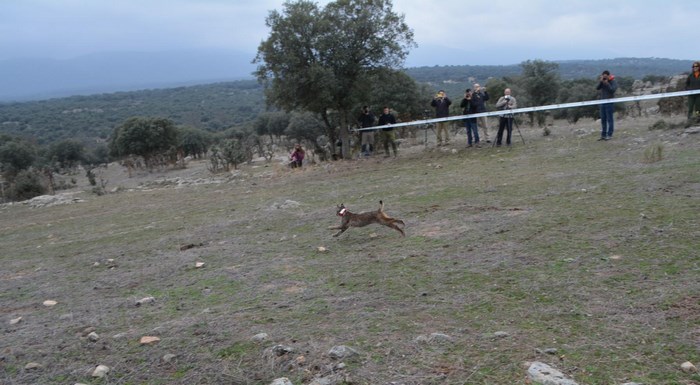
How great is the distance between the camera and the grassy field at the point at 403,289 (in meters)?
3.65

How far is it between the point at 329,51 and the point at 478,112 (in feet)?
19.8

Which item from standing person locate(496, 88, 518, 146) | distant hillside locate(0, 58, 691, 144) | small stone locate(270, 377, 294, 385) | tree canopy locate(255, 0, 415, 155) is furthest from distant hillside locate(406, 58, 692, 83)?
small stone locate(270, 377, 294, 385)

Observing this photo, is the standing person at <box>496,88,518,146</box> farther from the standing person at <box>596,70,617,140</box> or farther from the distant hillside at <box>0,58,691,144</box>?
the distant hillside at <box>0,58,691,144</box>

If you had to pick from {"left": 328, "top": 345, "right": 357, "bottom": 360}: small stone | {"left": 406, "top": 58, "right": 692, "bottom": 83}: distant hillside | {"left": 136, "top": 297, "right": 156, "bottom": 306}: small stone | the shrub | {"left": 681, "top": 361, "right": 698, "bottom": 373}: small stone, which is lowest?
{"left": 136, "top": 297, "right": 156, "bottom": 306}: small stone

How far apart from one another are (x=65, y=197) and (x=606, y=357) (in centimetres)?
2254

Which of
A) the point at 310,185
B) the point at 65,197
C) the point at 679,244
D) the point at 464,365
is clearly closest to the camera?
the point at 464,365

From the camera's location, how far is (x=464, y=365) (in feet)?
11.5

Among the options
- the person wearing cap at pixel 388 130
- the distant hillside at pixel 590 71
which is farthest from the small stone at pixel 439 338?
the distant hillside at pixel 590 71

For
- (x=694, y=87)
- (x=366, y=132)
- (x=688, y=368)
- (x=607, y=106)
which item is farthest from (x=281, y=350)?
(x=366, y=132)

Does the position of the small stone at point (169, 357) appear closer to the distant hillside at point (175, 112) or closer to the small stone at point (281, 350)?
the small stone at point (281, 350)

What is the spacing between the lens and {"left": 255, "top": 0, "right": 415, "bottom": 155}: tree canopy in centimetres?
1959

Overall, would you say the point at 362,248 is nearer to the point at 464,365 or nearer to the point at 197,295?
the point at 197,295

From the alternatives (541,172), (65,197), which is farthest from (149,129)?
(541,172)

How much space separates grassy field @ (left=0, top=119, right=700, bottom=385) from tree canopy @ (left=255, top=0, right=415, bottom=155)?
9875 mm
